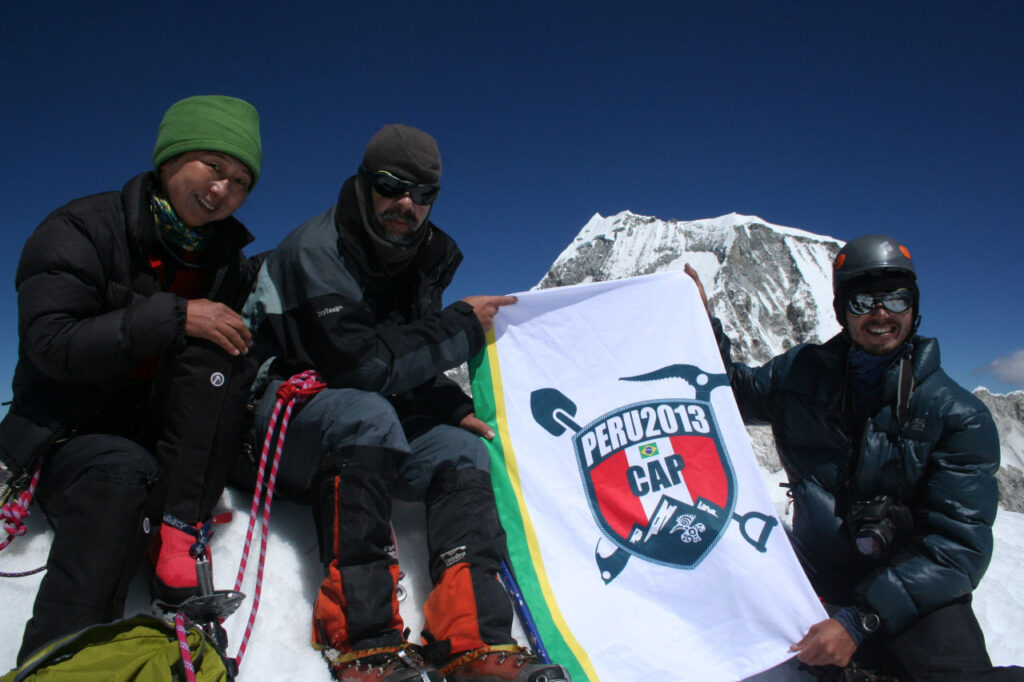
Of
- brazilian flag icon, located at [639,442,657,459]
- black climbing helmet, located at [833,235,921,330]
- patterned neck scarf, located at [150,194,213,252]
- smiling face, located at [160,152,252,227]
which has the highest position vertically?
smiling face, located at [160,152,252,227]

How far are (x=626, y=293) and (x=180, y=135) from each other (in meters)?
2.56

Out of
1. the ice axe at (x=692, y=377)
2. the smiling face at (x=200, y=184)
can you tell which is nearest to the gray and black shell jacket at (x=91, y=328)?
the smiling face at (x=200, y=184)

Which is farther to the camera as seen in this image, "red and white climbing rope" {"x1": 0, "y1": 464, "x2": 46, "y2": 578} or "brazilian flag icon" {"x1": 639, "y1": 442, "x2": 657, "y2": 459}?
"brazilian flag icon" {"x1": 639, "y1": 442, "x2": 657, "y2": 459}

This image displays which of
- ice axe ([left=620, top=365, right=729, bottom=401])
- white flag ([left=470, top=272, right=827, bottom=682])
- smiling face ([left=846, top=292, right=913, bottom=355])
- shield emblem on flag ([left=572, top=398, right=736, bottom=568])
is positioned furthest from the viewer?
ice axe ([left=620, top=365, right=729, bottom=401])

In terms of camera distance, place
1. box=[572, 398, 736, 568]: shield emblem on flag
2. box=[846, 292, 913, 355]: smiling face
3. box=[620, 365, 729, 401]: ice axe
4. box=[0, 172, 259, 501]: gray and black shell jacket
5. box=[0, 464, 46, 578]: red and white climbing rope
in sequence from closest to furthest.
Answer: box=[0, 172, 259, 501]: gray and black shell jacket < box=[0, 464, 46, 578]: red and white climbing rope < box=[572, 398, 736, 568]: shield emblem on flag < box=[846, 292, 913, 355]: smiling face < box=[620, 365, 729, 401]: ice axe

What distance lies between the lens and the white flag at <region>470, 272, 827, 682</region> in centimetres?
260

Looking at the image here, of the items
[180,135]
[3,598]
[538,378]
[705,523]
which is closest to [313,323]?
[180,135]

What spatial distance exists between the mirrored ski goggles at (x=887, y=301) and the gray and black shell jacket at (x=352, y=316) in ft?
6.84

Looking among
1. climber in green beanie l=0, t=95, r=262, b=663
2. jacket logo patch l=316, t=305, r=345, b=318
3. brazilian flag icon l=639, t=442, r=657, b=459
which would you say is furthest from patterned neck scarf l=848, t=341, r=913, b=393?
climber in green beanie l=0, t=95, r=262, b=663

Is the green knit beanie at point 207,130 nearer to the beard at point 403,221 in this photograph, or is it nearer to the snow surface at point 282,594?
the beard at point 403,221

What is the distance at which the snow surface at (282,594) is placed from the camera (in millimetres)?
2281

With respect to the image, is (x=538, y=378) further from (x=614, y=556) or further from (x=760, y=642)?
(x=760, y=642)

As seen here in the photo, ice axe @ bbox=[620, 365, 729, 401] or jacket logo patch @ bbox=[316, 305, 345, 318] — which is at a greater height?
jacket logo patch @ bbox=[316, 305, 345, 318]

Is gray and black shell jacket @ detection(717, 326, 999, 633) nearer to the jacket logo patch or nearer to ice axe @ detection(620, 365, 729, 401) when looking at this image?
ice axe @ detection(620, 365, 729, 401)
